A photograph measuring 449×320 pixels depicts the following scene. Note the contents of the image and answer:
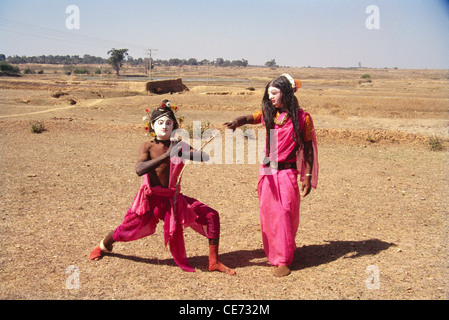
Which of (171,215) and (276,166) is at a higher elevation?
(276,166)

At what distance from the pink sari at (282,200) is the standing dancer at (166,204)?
542mm

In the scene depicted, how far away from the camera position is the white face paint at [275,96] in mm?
4410

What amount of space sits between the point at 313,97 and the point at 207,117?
657 cm

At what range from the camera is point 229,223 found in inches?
243

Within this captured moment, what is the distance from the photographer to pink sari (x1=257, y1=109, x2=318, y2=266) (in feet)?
14.5

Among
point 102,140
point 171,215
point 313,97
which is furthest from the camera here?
point 313,97

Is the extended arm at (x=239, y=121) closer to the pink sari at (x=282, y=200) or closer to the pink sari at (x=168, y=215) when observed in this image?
the pink sari at (x=282, y=200)

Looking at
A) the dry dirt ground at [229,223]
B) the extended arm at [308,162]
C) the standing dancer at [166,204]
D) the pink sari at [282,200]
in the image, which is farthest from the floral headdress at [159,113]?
the dry dirt ground at [229,223]

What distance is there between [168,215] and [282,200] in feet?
3.94

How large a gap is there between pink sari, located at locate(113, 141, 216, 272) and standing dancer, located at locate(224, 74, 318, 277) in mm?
618

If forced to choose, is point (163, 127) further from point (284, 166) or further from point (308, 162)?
point (308, 162)

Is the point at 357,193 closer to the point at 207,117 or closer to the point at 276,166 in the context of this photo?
the point at 276,166

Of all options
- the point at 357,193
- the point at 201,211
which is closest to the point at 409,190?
the point at 357,193

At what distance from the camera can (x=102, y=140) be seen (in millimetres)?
12109
